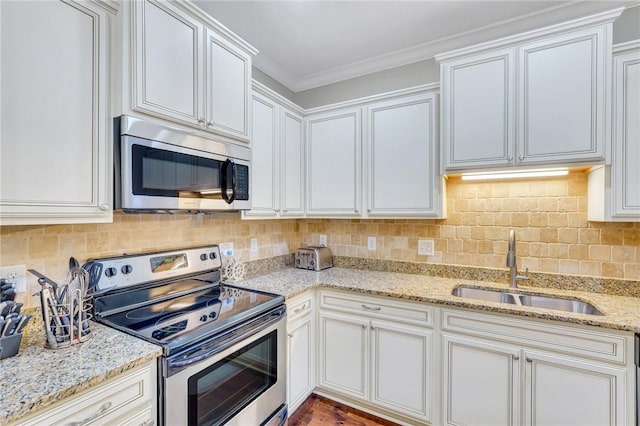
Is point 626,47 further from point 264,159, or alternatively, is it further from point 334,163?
point 264,159

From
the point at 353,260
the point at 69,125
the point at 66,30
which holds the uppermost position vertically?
the point at 66,30

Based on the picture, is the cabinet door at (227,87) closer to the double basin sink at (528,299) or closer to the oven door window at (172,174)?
the oven door window at (172,174)

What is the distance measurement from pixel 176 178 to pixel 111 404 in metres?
0.95

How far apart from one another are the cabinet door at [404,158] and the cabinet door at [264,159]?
2.39ft

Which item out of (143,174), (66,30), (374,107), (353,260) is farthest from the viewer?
(353,260)

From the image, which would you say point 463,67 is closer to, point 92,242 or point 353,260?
point 353,260

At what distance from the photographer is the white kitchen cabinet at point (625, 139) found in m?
1.63

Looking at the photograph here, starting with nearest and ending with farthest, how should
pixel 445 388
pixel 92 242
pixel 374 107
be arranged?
pixel 92 242, pixel 445 388, pixel 374 107

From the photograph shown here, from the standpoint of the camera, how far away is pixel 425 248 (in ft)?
7.94

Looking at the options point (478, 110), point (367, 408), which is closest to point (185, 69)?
point (478, 110)

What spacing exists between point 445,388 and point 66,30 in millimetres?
2561

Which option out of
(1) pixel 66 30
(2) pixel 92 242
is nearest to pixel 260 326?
(2) pixel 92 242

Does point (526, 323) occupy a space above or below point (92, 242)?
below

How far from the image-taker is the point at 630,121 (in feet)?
5.39
